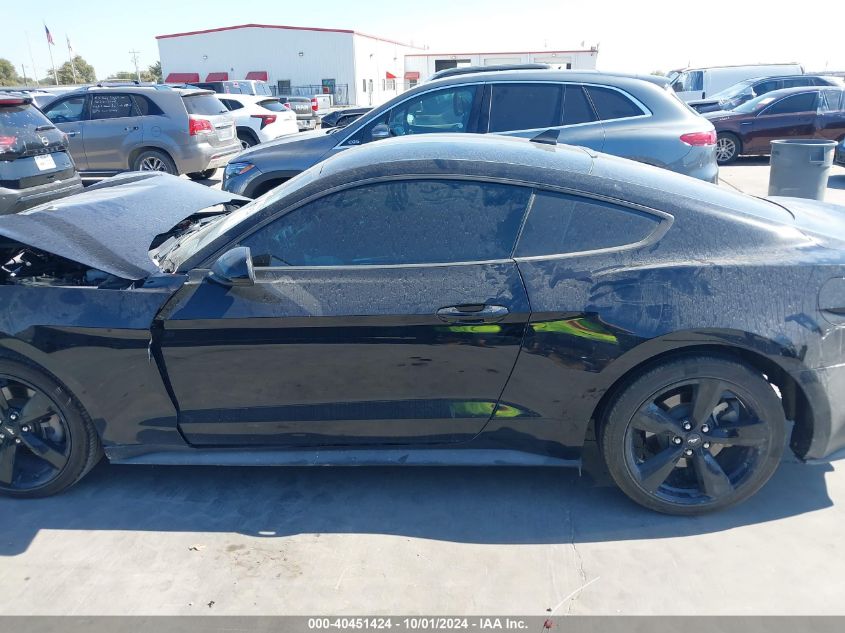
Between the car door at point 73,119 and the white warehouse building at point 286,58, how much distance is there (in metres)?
41.0

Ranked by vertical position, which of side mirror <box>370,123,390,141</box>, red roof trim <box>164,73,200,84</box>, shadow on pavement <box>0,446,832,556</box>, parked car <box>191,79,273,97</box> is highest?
red roof trim <box>164,73,200,84</box>

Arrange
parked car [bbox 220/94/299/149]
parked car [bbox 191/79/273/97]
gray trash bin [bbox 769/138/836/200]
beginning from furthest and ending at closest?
parked car [bbox 191/79/273/97] → parked car [bbox 220/94/299/149] → gray trash bin [bbox 769/138/836/200]

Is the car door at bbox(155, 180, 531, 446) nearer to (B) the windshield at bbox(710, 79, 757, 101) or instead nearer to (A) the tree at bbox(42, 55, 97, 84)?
(B) the windshield at bbox(710, 79, 757, 101)

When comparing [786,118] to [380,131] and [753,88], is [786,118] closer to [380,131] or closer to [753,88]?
[753,88]

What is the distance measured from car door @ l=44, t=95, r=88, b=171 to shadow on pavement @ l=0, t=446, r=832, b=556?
31.5 feet

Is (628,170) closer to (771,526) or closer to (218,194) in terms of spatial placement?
(771,526)

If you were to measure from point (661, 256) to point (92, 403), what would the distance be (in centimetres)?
259

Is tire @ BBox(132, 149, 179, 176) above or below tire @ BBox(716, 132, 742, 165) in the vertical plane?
above

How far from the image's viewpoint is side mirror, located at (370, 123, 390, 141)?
6348mm

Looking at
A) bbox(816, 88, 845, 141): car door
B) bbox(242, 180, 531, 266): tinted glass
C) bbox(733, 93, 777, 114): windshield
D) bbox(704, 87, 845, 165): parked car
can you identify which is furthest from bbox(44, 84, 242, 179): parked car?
bbox(816, 88, 845, 141): car door

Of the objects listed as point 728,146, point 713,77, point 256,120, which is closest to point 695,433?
point 728,146

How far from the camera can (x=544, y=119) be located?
6.20 meters

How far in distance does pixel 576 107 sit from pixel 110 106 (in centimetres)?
883

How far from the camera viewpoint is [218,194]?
4.12 metres
